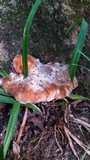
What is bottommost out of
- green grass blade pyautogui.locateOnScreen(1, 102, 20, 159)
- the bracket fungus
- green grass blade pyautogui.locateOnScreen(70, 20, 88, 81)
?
green grass blade pyautogui.locateOnScreen(1, 102, 20, 159)

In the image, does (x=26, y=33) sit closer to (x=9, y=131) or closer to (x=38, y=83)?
(x=38, y=83)

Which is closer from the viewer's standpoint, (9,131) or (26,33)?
(26,33)

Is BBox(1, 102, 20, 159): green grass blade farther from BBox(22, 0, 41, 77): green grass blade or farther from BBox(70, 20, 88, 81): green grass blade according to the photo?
BBox(70, 20, 88, 81): green grass blade

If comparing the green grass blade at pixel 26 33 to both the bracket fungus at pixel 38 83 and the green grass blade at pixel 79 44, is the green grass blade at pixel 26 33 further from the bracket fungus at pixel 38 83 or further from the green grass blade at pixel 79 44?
the green grass blade at pixel 79 44

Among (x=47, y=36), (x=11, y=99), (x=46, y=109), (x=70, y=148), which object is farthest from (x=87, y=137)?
(x=47, y=36)

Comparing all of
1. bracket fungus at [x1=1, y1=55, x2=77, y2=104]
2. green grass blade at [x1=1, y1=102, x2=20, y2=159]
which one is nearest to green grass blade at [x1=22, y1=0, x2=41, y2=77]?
bracket fungus at [x1=1, y1=55, x2=77, y2=104]

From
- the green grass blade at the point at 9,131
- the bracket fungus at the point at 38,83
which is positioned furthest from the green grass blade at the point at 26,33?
the green grass blade at the point at 9,131

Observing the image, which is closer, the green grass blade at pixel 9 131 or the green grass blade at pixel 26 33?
the green grass blade at pixel 26 33

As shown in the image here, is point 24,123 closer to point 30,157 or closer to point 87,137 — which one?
point 30,157

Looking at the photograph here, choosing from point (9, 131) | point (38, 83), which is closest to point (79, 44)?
point (38, 83)
